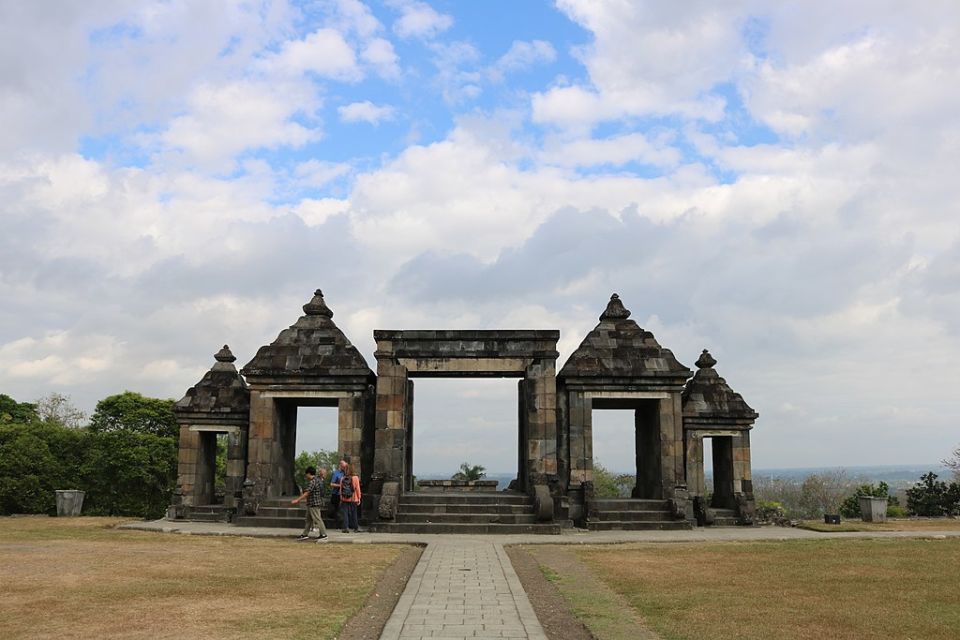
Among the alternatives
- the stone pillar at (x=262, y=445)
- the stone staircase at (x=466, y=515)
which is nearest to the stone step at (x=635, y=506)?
the stone staircase at (x=466, y=515)

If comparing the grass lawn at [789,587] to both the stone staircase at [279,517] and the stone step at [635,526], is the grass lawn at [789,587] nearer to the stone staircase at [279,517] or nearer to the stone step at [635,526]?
the stone step at [635,526]

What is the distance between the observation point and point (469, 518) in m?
18.9

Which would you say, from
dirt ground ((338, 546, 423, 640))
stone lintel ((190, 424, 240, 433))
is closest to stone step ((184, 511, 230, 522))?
stone lintel ((190, 424, 240, 433))

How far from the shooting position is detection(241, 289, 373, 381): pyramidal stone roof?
21297mm

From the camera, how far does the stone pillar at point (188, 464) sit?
2244cm

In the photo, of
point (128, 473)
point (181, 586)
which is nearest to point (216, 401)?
point (128, 473)

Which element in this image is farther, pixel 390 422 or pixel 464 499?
pixel 390 422

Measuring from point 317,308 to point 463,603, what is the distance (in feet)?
48.5

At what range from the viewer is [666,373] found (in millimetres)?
21000

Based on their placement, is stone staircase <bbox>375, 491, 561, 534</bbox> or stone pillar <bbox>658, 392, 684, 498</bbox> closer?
stone staircase <bbox>375, 491, 561, 534</bbox>

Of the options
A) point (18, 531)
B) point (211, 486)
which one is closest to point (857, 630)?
point (18, 531)

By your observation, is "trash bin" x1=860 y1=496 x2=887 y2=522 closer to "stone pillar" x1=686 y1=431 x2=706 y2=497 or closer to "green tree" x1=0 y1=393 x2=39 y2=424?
"stone pillar" x1=686 y1=431 x2=706 y2=497

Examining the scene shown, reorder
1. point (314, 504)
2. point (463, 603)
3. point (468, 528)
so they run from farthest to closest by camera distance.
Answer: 1. point (468, 528)
2. point (314, 504)
3. point (463, 603)

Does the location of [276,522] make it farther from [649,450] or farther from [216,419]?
[649,450]
